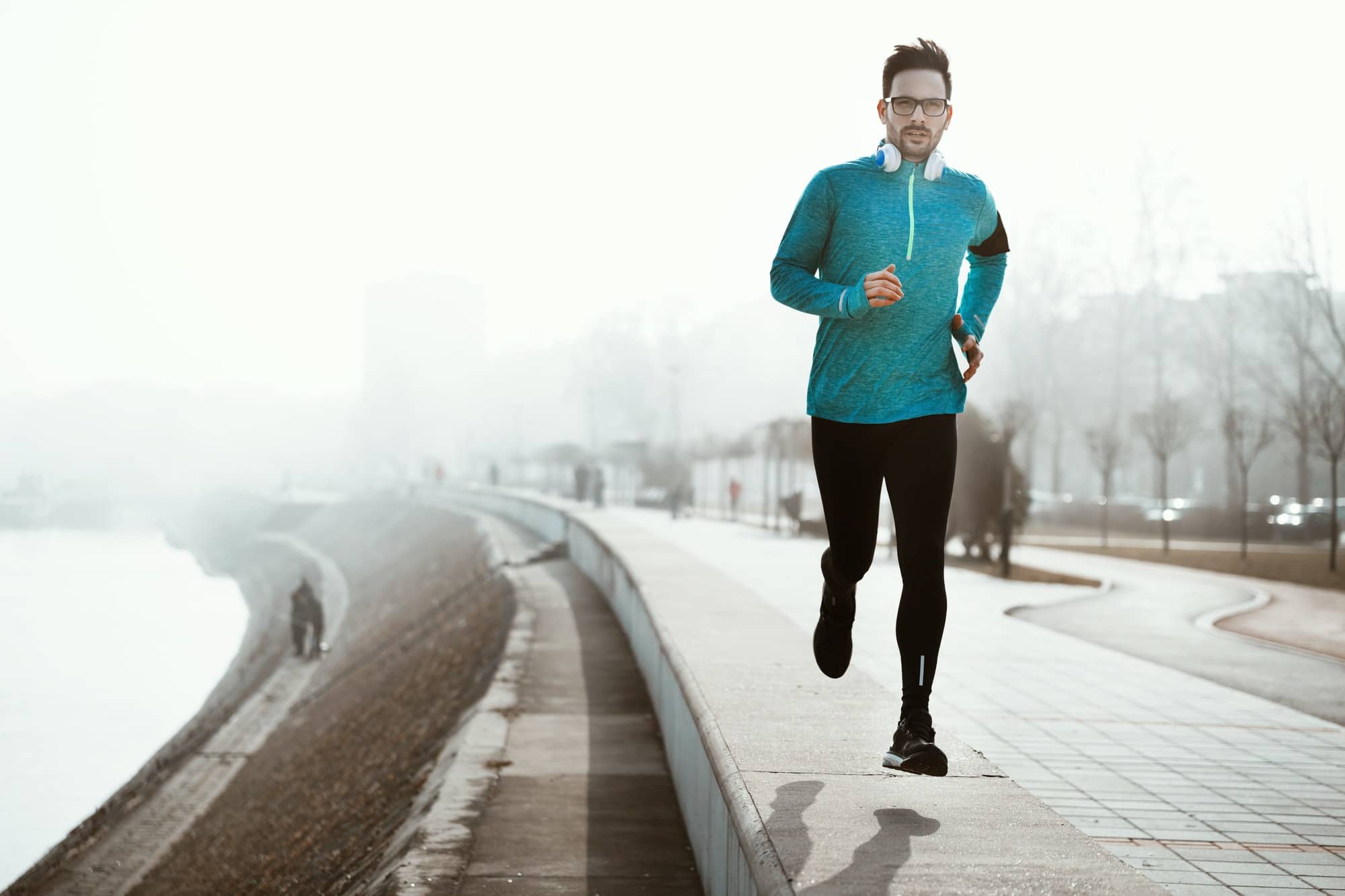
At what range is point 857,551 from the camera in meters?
3.63

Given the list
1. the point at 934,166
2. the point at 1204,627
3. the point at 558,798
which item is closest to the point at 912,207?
the point at 934,166

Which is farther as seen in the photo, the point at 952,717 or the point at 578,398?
the point at 578,398

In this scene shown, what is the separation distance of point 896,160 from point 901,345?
50cm

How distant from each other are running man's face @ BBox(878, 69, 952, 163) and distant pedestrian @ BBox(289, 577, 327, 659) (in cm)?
2857

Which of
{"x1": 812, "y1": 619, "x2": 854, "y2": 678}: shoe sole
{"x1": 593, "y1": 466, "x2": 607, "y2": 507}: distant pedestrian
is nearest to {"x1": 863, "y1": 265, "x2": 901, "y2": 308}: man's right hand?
{"x1": 812, "y1": 619, "x2": 854, "y2": 678}: shoe sole

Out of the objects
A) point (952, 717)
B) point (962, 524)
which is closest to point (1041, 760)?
point (952, 717)

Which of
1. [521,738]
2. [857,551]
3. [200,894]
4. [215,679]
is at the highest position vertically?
[857,551]

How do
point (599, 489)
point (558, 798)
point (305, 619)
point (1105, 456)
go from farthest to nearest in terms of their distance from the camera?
point (599, 489)
point (1105, 456)
point (305, 619)
point (558, 798)

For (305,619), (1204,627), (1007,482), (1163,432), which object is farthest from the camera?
(1163,432)

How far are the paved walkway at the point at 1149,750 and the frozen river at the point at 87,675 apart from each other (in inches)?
A: 492

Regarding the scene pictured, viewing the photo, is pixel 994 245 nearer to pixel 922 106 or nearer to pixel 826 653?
pixel 922 106

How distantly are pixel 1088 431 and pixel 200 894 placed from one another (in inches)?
1249

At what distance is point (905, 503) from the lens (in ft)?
11.7

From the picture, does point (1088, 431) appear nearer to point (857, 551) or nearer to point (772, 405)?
point (857, 551)
